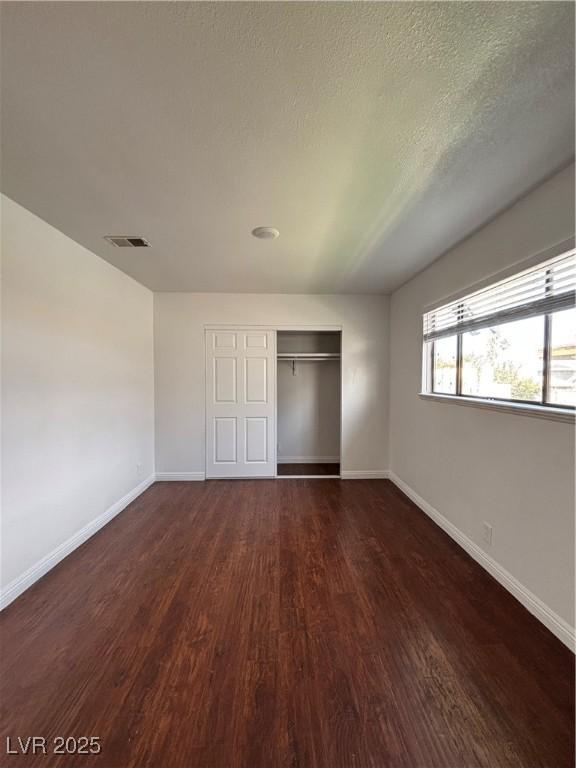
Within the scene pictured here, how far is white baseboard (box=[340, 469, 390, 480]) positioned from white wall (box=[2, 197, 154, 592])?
8.71 ft

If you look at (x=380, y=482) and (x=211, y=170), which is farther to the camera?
(x=380, y=482)

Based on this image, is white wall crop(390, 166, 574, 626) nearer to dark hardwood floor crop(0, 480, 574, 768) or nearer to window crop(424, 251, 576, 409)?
window crop(424, 251, 576, 409)

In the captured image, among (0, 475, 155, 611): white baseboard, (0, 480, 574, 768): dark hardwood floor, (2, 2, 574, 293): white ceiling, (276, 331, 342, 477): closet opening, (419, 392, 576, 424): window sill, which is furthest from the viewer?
(276, 331, 342, 477): closet opening

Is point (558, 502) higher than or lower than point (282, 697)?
higher

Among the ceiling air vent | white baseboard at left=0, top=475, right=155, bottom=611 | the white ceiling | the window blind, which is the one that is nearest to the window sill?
the window blind

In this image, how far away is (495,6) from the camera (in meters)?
0.90

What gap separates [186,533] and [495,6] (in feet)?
11.1

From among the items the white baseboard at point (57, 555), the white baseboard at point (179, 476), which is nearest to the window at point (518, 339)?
the white baseboard at point (179, 476)

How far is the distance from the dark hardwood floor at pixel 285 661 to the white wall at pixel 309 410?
235cm

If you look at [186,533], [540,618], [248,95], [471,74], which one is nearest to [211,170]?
[248,95]

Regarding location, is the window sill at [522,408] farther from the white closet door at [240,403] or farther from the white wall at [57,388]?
the white wall at [57,388]

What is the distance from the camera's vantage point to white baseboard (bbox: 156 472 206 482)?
3.95m

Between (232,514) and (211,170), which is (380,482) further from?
(211,170)

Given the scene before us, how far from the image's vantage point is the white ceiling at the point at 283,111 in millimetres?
938
